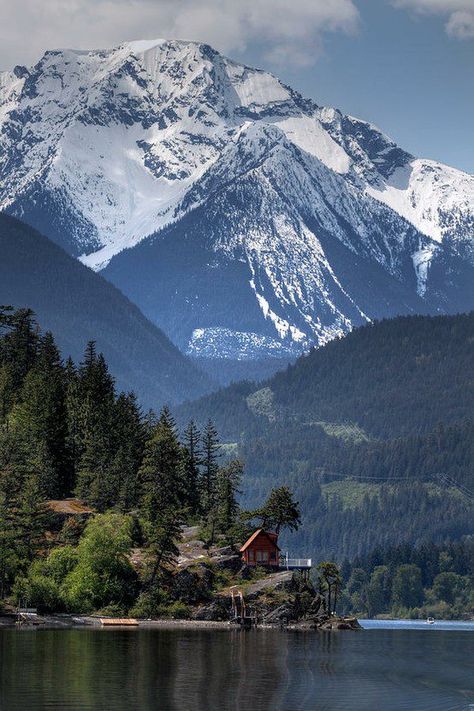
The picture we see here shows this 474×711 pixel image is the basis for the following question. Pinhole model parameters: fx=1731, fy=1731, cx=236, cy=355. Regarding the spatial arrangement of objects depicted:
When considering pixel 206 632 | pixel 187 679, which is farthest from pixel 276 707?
pixel 206 632

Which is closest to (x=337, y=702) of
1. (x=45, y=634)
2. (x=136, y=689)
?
(x=136, y=689)

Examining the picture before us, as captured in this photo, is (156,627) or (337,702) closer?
(337,702)

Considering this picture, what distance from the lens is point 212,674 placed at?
14700 centimetres

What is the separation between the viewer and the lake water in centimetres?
12950

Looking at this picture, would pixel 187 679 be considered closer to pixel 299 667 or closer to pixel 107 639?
pixel 299 667

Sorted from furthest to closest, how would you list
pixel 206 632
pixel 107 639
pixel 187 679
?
pixel 206 632 < pixel 107 639 < pixel 187 679

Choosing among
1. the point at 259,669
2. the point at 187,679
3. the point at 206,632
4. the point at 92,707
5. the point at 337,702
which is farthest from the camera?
the point at 206,632

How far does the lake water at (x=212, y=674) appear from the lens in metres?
130

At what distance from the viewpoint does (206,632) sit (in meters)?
195

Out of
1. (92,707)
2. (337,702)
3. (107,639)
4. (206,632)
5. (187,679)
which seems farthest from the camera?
(206,632)

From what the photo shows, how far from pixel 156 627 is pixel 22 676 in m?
60.0

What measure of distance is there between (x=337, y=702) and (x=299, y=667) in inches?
906

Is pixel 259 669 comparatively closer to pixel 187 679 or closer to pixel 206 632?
Answer: pixel 187 679

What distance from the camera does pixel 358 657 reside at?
176625 millimetres
